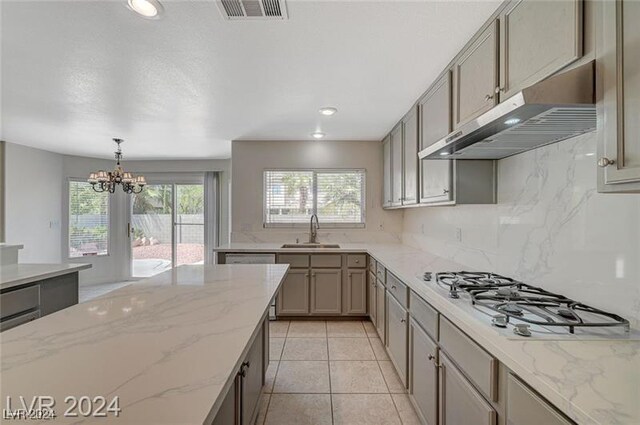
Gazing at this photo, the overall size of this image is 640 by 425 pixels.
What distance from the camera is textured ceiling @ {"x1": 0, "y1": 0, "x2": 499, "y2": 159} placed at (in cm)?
171

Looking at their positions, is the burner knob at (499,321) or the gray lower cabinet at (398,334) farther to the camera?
the gray lower cabinet at (398,334)

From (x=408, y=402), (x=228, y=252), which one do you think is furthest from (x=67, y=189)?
(x=408, y=402)

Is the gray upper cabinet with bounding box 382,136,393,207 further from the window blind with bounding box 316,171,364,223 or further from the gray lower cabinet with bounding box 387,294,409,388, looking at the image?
the gray lower cabinet with bounding box 387,294,409,388

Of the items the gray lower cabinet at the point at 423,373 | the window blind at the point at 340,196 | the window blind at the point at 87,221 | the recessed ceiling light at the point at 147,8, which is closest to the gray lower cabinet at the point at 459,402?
the gray lower cabinet at the point at 423,373

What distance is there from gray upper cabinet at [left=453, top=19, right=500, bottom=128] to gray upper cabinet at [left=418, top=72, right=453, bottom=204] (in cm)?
13

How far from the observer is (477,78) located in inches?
70.1

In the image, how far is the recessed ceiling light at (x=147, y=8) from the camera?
1.58 metres

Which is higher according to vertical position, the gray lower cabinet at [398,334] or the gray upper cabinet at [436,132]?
the gray upper cabinet at [436,132]

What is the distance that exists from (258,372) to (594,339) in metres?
1.66

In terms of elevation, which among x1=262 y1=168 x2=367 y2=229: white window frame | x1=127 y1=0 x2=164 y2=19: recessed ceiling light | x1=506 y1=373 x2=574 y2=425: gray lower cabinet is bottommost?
x1=506 y1=373 x2=574 y2=425: gray lower cabinet

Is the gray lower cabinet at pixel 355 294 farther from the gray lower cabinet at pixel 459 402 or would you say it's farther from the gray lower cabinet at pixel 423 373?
the gray lower cabinet at pixel 459 402

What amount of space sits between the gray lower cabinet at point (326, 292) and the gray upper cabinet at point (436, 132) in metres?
1.63

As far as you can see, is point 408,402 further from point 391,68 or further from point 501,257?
point 391,68

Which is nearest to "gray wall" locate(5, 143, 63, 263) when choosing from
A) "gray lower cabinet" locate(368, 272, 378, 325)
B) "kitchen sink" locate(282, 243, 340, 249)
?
"kitchen sink" locate(282, 243, 340, 249)
